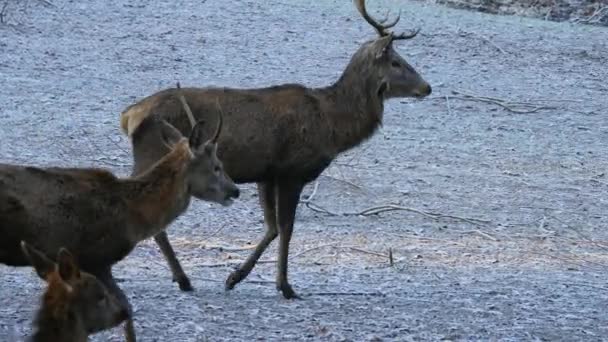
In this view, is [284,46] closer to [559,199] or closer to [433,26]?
[433,26]

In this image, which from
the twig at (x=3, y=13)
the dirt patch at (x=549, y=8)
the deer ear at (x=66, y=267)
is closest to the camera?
the deer ear at (x=66, y=267)

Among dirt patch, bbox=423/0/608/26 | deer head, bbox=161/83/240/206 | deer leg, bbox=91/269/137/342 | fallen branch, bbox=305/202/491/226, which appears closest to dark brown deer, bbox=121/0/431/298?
deer head, bbox=161/83/240/206

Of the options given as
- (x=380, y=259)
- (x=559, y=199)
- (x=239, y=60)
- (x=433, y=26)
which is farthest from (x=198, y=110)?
(x=433, y=26)

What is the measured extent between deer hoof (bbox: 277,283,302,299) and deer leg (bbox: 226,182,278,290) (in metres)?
0.28

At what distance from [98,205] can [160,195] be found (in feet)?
1.62

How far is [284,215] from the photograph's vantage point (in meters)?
9.73

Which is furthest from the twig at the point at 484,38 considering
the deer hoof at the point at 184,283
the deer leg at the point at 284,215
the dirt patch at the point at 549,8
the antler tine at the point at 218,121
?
the deer hoof at the point at 184,283

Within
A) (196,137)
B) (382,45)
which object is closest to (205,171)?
(196,137)

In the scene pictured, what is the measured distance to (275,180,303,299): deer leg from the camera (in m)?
9.62

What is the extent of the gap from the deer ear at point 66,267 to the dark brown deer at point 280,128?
2676 mm

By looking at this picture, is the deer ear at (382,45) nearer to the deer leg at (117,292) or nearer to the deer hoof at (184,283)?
the deer hoof at (184,283)

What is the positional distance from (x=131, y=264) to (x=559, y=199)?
5.08m

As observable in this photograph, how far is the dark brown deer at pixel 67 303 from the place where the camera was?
6.21 m

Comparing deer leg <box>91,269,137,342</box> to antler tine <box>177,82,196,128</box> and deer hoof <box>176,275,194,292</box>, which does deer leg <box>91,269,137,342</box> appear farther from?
antler tine <box>177,82,196,128</box>
